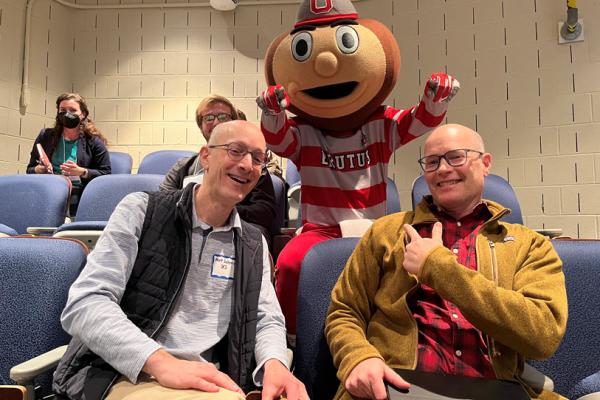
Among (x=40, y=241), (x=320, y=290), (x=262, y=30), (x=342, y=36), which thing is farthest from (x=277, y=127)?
(x=262, y=30)

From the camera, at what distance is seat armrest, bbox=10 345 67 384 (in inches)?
37.6

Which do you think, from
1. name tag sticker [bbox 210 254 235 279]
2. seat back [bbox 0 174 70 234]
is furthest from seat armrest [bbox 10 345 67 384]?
seat back [bbox 0 174 70 234]

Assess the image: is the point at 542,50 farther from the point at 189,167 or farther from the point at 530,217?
the point at 189,167

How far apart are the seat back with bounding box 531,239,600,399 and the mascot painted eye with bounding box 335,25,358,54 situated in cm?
88

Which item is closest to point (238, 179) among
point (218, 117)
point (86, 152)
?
point (218, 117)

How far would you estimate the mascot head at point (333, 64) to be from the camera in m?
1.58

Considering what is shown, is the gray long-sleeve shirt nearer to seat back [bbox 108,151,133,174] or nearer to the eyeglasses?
the eyeglasses

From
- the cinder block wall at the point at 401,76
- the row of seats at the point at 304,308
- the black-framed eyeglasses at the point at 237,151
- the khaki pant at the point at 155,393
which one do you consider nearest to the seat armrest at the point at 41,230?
the row of seats at the point at 304,308

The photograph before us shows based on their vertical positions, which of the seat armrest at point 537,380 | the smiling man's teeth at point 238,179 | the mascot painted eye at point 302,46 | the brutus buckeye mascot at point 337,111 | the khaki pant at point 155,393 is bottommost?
the seat armrest at point 537,380

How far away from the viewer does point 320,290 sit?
1.23 m

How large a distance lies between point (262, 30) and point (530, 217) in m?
2.45

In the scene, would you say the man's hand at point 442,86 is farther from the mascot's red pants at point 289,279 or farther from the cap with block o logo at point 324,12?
the mascot's red pants at point 289,279

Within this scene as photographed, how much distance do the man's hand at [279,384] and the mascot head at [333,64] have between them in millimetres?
919

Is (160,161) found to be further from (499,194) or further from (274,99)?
(499,194)
